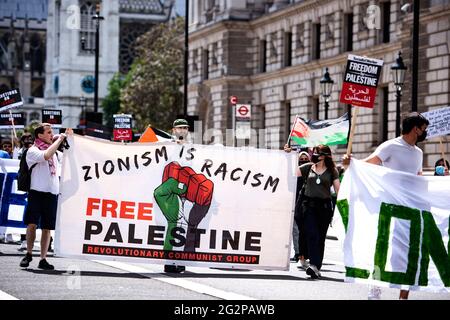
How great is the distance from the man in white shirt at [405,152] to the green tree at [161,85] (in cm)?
7165

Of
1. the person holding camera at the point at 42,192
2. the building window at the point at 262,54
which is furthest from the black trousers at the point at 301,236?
the building window at the point at 262,54

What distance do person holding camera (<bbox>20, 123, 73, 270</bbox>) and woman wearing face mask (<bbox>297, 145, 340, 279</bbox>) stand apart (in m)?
3.15

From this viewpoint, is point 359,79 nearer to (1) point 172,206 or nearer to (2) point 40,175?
(1) point 172,206

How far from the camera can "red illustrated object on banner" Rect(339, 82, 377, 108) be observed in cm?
1745

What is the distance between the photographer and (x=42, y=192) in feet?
55.6

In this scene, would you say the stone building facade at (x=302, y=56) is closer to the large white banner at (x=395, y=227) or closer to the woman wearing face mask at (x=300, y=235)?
the woman wearing face mask at (x=300, y=235)

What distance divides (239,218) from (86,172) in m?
1.90

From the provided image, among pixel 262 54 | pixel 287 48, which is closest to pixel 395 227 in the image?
pixel 287 48

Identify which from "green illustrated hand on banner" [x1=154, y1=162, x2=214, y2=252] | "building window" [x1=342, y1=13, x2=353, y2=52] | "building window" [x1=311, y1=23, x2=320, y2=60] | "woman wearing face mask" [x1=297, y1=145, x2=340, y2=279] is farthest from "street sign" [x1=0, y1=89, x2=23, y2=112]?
"building window" [x1=311, y1=23, x2=320, y2=60]

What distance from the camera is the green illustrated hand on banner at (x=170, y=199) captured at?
54.0 feet

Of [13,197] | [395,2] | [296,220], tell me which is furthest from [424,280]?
[395,2]

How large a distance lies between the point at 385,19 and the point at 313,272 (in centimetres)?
3479
